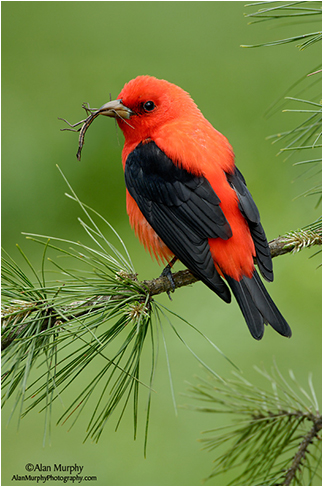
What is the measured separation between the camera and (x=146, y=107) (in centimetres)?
214

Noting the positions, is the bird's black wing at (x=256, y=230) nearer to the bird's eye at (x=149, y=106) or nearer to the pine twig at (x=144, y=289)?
the pine twig at (x=144, y=289)

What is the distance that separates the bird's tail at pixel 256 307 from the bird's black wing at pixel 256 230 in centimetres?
6

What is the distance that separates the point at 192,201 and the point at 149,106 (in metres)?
0.58

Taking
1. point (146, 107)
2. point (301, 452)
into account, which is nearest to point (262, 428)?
point (301, 452)

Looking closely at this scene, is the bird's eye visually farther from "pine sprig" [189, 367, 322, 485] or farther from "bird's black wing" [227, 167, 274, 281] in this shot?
"pine sprig" [189, 367, 322, 485]

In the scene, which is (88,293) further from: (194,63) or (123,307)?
(194,63)

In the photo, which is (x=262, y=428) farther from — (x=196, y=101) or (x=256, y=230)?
(x=196, y=101)

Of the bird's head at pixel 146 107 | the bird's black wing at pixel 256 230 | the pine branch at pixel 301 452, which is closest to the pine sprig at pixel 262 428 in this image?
the pine branch at pixel 301 452

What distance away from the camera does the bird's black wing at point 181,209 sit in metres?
1.75

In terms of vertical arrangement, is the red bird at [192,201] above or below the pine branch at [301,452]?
above

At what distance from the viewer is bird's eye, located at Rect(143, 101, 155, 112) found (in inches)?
84.2

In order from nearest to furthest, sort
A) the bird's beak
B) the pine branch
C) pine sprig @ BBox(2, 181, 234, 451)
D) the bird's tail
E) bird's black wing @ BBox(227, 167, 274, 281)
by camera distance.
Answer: pine sprig @ BBox(2, 181, 234, 451) < the pine branch < the bird's tail < bird's black wing @ BBox(227, 167, 274, 281) < the bird's beak

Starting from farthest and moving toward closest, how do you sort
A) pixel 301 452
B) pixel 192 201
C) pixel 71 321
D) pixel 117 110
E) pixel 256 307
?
pixel 117 110 < pixel 192 201 < pixel 256 307 < pixel 301 452 < pixel 71 321

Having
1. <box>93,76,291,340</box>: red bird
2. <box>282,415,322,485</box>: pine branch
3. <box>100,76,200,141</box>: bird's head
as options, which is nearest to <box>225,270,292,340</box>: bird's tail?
<box>93,76,291,340</box>: red bird
